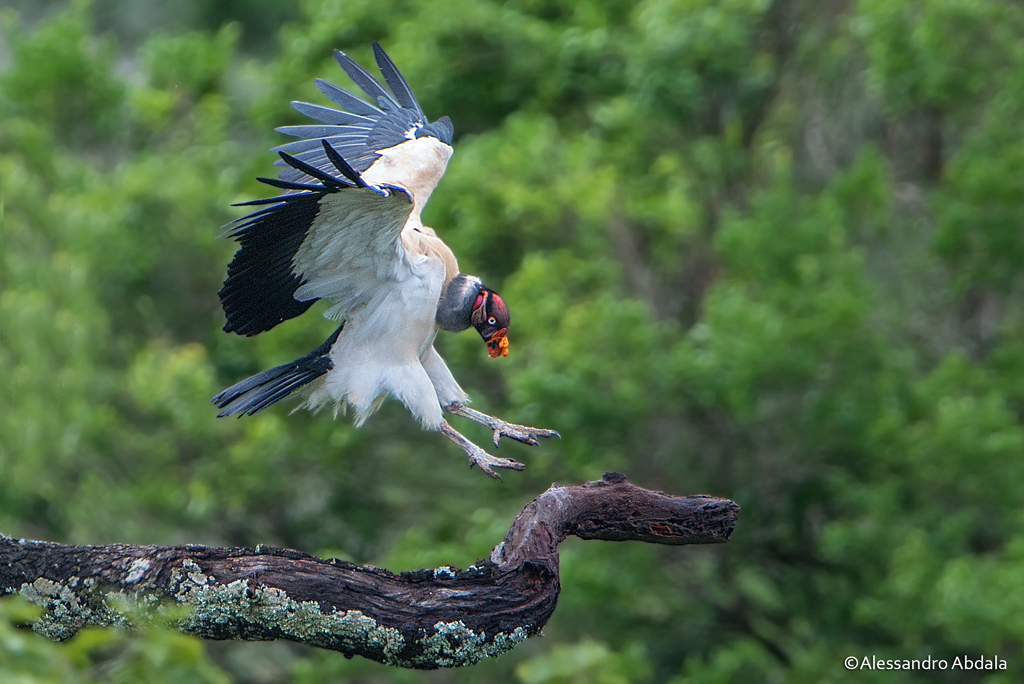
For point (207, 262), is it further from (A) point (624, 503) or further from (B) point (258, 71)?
(A) point (624, 503)

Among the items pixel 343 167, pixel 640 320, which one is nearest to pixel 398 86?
pixel 343 167

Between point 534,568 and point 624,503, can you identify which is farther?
point 624,503

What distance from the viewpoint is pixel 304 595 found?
157 inches

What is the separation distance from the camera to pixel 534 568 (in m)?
4.09

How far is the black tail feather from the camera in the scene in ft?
17.0

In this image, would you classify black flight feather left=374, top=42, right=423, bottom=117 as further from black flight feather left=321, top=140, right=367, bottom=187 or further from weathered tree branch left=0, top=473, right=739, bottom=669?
weathered tree branch left=0, top=473, right=739, bottom=669

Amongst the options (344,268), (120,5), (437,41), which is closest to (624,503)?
(344,268)

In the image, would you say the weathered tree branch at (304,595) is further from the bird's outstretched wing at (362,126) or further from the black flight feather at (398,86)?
the black flight feather at (398,86)

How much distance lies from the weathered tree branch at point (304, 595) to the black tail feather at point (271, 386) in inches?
43.4

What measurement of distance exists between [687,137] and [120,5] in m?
9.63

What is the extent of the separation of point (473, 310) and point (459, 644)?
1.57 meters

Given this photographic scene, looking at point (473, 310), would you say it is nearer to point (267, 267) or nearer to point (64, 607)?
point (267, 267)

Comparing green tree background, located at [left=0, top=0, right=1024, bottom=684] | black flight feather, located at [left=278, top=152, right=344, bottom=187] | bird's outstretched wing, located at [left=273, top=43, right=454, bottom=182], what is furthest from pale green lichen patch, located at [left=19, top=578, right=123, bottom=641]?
green tree background, located at [left=0, top=0, right=1024, bottom=684]

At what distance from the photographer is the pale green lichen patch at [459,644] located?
401 cm
